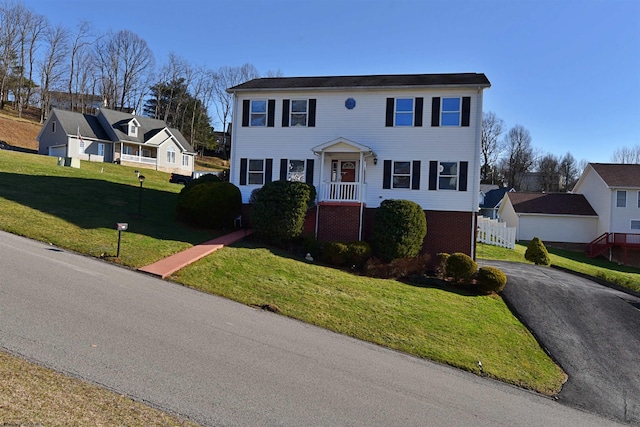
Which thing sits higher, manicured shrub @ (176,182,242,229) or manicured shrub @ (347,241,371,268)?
manicured shrub @ (176,182,242,229)

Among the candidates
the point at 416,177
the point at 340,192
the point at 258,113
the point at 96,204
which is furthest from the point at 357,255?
the point at 96,204

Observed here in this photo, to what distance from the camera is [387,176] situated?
763 inches

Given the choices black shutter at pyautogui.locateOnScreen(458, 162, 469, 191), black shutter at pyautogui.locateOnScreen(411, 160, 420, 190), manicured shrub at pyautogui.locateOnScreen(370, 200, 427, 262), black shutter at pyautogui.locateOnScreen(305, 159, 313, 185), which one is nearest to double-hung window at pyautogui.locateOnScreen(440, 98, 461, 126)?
black shutter at pyautogui.locateOnScreen(458, 162, 469, 191)

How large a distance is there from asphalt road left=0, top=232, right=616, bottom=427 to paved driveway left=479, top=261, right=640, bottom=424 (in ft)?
4.18

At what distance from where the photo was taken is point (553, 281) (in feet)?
57.2

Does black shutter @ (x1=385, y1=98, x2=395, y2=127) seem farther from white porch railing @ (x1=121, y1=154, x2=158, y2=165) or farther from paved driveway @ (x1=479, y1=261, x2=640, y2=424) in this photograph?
white porch railing @ (x1=121, y1=154, x2=158, y2=165)

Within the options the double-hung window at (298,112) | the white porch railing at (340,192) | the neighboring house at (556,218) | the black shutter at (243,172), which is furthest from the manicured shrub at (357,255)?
the neighboring house at (556,218)

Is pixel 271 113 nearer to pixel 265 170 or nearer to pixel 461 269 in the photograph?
pixel 265 170

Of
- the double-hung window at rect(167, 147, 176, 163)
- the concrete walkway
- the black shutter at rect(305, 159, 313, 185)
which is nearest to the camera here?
the concrete walkway

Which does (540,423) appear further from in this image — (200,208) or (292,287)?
(200,208)

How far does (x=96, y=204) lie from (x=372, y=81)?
1326 cm

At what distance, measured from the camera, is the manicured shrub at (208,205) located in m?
17.5

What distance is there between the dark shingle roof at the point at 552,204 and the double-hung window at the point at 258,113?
26.4 meters

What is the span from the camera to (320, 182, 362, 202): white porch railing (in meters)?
18.7
